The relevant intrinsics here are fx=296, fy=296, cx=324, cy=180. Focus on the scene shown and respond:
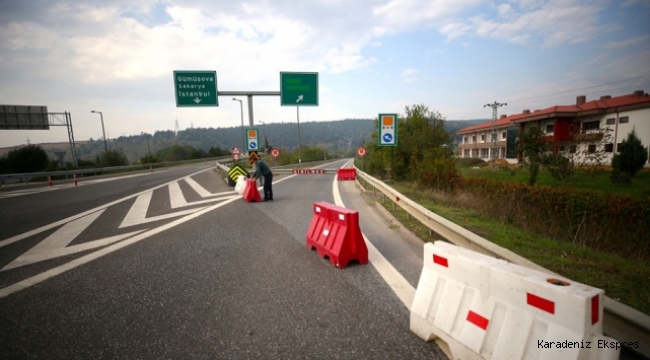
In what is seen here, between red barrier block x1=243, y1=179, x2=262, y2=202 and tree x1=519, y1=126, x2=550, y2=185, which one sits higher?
tree x1=519, y1=126, x2=550, y2=185

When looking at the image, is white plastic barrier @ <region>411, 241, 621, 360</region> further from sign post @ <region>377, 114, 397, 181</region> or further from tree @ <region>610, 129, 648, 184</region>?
tree @ <region>610, 129, 648, 184</region>

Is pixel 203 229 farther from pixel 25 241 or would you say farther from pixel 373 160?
pixel 373 160

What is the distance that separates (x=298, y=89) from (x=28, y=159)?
46500 mm

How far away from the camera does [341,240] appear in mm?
4422

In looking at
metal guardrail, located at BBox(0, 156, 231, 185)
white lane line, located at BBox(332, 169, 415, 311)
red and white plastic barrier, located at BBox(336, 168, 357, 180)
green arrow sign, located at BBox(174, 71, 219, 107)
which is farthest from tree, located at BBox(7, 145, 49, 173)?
white lane line, located at BBox(332, 169, 415, 311)

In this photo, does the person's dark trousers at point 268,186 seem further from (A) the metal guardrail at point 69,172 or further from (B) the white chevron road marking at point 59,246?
(A) the metal guardrail at point 69,172

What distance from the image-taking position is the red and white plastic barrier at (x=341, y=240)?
4367 mm

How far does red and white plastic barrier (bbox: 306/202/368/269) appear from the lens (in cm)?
437

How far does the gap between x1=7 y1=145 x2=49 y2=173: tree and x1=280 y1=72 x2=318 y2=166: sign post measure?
41908 mm

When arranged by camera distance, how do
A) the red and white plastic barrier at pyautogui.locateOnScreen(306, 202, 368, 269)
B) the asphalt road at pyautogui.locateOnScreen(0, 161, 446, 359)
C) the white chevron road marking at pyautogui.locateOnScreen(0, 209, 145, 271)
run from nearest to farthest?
the asphalt road at pyautogui.locateOnScreen(0, 161, 446, 359), the red and white plastic barrier at pyautogui.locateOnScreen(306, 202, 368, 269), the white chevron road marking at pyautogui.locateOnScreen(0, 209, 145, 271)

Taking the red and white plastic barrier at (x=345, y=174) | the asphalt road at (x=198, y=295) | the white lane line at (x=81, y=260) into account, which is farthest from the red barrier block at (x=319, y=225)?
the red and white plastic barrier at (x=345, y=174)

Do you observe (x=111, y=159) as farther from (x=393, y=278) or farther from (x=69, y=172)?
(x=393, y=278)

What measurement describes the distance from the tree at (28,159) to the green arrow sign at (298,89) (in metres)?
41.9

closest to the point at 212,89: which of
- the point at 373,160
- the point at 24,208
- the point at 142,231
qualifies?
the point at 24,208
